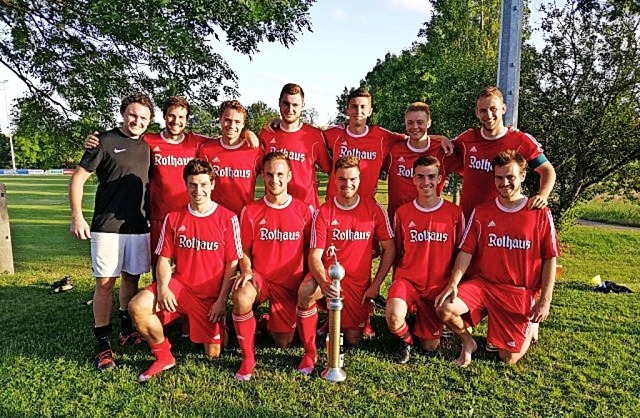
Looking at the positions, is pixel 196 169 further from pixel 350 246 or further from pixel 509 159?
pixel 509 159

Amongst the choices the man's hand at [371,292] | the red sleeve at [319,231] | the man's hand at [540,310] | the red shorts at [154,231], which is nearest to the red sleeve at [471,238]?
the man's hand at [540,310]

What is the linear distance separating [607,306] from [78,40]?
8102 millimetres

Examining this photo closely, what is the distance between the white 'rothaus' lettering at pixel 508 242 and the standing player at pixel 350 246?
91 cm

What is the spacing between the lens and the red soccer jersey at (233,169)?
541 centimetres

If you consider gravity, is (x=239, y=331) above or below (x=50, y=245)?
above

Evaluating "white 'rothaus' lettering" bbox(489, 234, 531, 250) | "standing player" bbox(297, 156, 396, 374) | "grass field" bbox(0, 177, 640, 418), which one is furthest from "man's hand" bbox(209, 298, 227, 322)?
"white 'rothaus' lettering" bbox(489, 234, 531, 250)

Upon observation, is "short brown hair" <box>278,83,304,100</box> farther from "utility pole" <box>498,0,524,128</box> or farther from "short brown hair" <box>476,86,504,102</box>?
"utility pole" <box>498,0,524,128</box>

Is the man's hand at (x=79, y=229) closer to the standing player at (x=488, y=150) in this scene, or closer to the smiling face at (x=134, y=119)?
the smiling face at (x=134, y=119)

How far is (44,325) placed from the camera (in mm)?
5891

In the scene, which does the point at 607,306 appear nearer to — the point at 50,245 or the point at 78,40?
the point at 78,40

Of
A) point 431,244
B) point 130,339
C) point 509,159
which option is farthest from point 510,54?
point 130,339

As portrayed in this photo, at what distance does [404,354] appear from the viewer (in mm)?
4918

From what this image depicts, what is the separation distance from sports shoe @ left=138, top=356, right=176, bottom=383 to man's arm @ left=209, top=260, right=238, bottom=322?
49 centimetres

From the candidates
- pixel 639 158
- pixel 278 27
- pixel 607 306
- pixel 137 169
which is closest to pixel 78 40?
pixel 278 27
